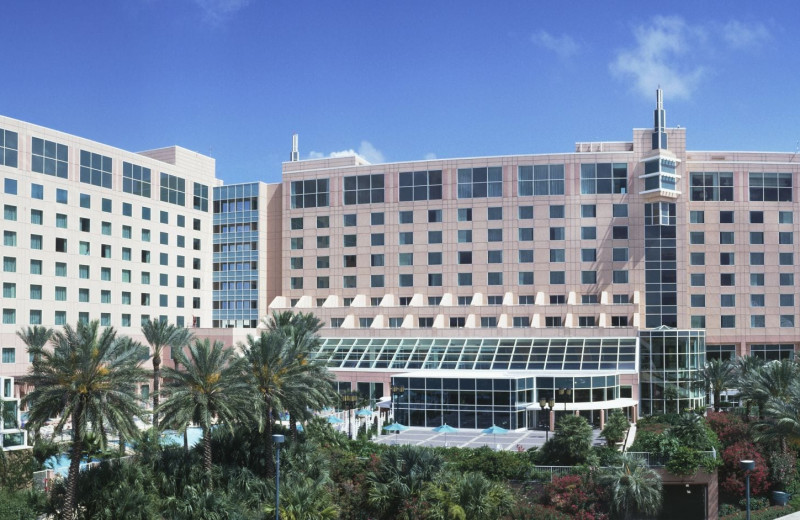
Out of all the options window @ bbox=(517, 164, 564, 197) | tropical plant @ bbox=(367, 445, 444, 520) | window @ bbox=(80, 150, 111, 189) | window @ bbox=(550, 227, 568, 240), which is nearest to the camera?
tropical plant @ bbox=(367, 445, 444, 520)

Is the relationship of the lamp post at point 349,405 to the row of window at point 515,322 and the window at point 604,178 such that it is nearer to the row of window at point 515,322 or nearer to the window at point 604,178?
the row of window at point 515,322

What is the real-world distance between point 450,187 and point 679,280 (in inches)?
939

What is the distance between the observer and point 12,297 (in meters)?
65.6

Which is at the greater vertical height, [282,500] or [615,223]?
[615,223]

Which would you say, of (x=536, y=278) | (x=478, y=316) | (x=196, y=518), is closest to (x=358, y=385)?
(x=478, y=316)

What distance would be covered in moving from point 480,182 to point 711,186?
74.0ft

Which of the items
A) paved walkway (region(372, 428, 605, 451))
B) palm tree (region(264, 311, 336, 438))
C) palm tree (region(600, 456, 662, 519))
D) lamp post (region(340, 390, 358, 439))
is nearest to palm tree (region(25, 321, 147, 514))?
palm tree (region(264, 311, 336, 438))

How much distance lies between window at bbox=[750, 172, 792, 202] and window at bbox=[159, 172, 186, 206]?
56808mm

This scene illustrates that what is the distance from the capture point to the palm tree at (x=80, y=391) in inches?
1396

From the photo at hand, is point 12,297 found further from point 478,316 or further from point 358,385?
point 478,316

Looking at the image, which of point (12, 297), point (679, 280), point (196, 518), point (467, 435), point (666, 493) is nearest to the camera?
point (196, 518)

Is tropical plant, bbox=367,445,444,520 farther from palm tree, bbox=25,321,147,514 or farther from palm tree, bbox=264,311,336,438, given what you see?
palm tree, bbox=25,321,147,514

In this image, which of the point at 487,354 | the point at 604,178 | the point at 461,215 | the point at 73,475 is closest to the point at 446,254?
the point at 461,215

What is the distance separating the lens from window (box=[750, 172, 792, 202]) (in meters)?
79.8
